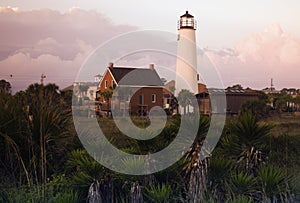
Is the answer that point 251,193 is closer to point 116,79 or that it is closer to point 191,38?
point 116,79

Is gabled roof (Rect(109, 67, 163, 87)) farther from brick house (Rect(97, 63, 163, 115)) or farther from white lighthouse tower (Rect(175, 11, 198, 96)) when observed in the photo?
white lighthouse tower (Rect(175, 11, 198, 96))

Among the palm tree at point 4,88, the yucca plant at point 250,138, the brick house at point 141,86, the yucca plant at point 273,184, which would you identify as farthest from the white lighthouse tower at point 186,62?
the yucca plant at point 273,184

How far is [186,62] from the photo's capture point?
2455 cm

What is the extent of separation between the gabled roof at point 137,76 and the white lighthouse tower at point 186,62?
10.5ft

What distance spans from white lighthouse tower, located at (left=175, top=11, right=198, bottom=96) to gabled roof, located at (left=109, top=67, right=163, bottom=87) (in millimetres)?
3204

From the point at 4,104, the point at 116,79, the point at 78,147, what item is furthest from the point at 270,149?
the point at 116,79

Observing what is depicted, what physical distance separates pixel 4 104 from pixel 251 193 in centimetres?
358

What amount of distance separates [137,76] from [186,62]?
24.1 ft

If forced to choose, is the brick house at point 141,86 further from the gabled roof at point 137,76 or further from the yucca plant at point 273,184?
A: the yucca plant at point 273,184

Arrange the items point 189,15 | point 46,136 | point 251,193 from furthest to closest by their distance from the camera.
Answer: point 189,15 < point 46,136 < point 251,193

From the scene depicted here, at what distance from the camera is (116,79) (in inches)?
850

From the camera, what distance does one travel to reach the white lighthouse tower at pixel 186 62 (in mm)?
24011

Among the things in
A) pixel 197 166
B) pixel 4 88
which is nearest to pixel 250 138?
pixel 197 166

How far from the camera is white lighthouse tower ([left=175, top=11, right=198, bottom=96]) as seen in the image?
78.8 ft
